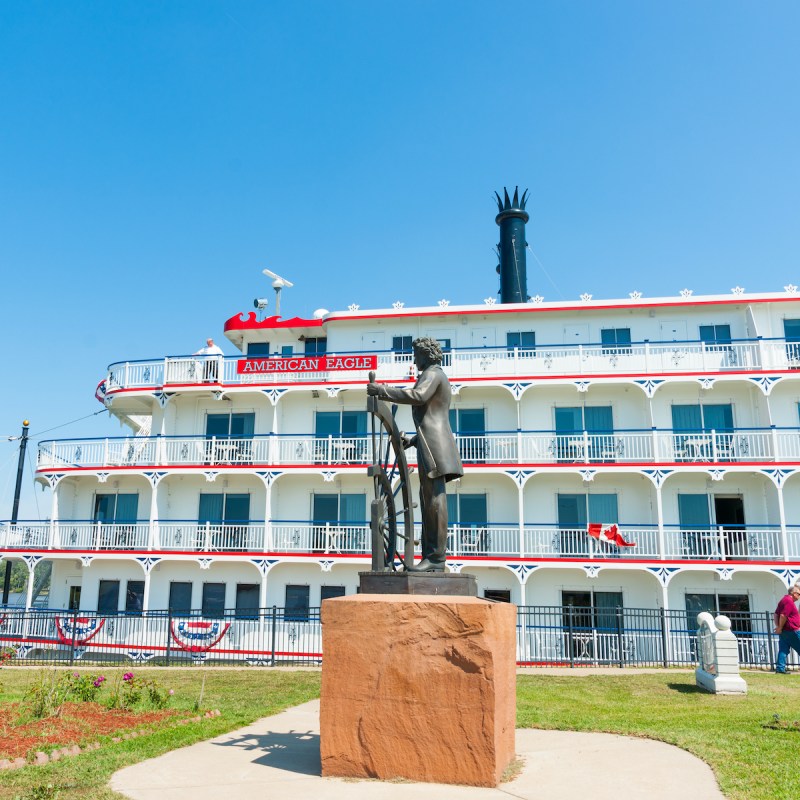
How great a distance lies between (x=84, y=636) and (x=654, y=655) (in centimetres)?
1730

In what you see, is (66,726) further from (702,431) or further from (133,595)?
(702,431)

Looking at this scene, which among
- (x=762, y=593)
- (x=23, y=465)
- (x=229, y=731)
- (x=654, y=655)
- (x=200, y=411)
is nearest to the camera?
(x=229, y=731)

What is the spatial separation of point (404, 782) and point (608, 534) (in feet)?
56.6

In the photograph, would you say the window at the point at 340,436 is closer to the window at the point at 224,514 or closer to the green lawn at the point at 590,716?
the window at the point at 224,514

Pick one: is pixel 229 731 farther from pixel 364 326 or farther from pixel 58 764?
pixel 364 326

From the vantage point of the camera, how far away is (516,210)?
3378 centimetres

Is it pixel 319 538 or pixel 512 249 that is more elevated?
pixel 512 249

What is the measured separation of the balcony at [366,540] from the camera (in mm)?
22328

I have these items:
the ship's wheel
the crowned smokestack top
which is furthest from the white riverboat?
the ship's wheel

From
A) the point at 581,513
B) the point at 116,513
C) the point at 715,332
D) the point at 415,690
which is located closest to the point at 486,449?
the point at 581,513

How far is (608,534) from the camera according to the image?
2225cm

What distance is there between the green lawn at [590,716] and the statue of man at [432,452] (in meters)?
3.35

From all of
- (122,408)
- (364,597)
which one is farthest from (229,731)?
(122,408)

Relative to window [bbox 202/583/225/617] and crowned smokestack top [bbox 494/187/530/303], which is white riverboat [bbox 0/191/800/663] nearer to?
window [bbox 202/583/225/617]
